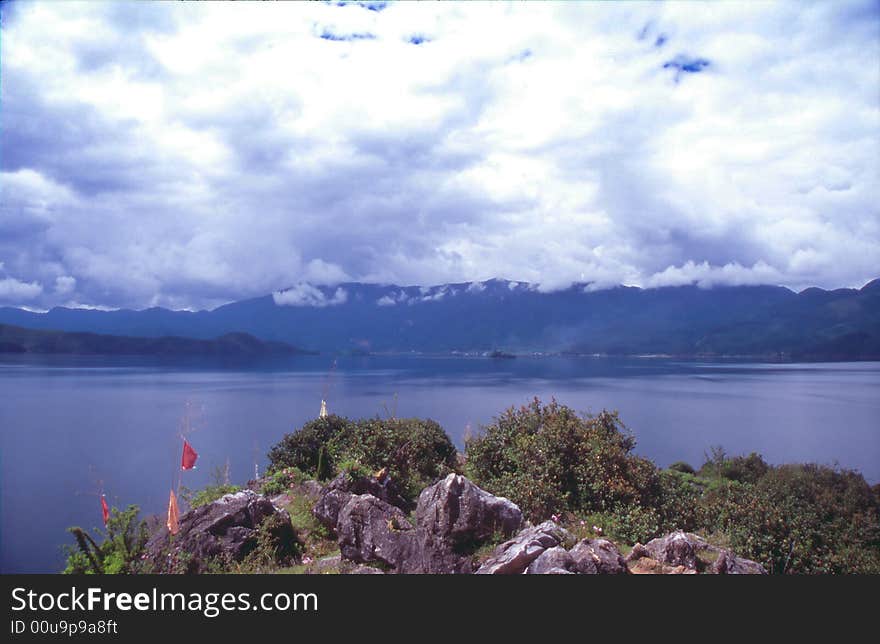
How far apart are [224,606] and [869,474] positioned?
3487 cm

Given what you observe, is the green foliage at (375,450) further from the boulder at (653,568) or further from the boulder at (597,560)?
the boulder at (653,568)

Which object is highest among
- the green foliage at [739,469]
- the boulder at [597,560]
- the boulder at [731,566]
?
the boulder at [597,560]

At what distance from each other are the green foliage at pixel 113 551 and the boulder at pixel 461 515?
159 inches

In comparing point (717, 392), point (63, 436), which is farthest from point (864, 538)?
point (717, 392)

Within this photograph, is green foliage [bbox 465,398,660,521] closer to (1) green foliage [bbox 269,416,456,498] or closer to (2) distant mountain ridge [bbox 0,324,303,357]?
(1) green foliage [bbox 269,416,456,498]

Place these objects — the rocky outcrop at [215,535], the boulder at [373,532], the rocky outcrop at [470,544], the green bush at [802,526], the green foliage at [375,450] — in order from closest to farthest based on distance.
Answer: the rocky outcrop at [470,544] < the rocky outcrop at [215,535] < the boulder at [373,532] < the green bush at [802,526] < the green foliage at [375,450]

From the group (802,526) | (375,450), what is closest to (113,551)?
(375,450)

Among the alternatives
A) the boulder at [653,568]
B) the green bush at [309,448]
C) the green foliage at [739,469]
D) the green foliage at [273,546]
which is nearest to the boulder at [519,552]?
the boulder at [653,568]

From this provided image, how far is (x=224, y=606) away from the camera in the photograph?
560cm

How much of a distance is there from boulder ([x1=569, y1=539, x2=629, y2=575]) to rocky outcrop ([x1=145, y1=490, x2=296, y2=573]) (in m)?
4.47

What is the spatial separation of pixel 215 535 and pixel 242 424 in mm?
38097

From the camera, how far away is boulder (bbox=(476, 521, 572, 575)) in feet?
21.8

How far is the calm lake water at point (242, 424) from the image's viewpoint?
22547 mm

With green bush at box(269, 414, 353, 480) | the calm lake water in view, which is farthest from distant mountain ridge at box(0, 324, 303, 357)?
→ green bush at box(269, 414, 353, 480)
